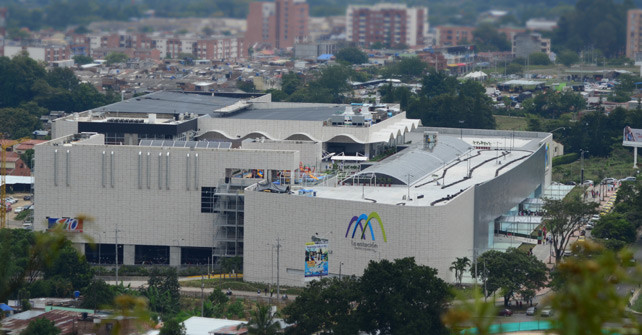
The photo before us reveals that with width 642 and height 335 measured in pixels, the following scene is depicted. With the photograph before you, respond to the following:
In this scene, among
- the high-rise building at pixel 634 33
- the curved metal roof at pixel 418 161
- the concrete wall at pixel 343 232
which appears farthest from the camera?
the high-rise building at pixel 634 33

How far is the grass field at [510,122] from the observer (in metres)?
101

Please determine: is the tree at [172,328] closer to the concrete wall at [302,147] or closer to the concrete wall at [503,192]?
the concrete wall at [503,192]

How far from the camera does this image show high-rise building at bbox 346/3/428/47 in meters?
181

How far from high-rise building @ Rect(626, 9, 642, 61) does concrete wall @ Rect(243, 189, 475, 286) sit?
112810 millimetres

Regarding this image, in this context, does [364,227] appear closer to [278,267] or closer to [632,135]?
[278,267]

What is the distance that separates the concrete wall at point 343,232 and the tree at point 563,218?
5.51 m

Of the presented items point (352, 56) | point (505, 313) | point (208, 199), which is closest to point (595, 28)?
point (352, 56)

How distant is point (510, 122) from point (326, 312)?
67.2 meters

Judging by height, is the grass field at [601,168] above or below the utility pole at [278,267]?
above

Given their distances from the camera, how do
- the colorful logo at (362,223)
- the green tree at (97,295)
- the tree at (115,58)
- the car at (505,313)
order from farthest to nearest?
the tree at (115,58), the colorful logo at (362,223), the car at (505,313), the green tree at (97,295)

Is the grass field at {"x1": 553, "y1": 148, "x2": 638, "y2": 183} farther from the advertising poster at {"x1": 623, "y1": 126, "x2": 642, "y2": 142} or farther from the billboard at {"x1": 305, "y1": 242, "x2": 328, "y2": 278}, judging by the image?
the billboard at {"x1": 305, "y1": 242, "x2": 328, "y2": 278}

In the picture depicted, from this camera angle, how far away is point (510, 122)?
343ft

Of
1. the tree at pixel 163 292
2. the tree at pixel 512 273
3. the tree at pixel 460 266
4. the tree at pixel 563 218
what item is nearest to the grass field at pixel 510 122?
the tree at pixel 563 218

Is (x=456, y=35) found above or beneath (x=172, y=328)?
above
